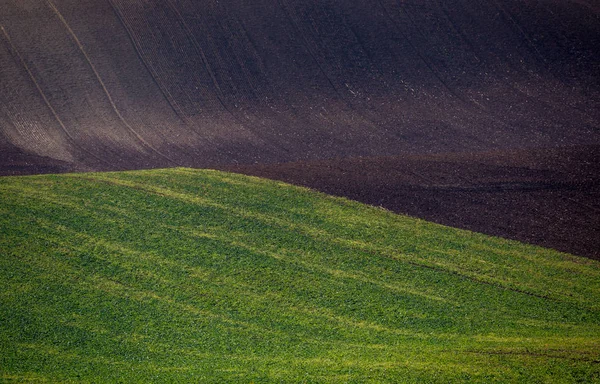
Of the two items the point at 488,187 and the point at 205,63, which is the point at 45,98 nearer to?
the point at 205,63

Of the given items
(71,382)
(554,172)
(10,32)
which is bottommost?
(71,382)

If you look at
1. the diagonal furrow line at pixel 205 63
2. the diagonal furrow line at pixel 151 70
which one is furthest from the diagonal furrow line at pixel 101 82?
the diagonal furrow line at pixel 205 63

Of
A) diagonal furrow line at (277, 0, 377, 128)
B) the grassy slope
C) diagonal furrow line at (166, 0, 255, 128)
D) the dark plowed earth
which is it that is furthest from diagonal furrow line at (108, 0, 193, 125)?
the grassy slope

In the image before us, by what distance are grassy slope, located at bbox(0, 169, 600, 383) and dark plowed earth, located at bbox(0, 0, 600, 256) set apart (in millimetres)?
3215

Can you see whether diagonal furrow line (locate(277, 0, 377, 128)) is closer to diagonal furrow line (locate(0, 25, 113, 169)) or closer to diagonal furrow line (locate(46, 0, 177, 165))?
diagonal furrow line (locate(46, 0, 177, 165))

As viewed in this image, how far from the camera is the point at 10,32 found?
84.3 feet

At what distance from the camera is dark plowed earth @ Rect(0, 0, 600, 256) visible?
19938 mm

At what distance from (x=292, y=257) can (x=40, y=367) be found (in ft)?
17.6

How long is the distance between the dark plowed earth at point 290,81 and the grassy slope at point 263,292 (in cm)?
322

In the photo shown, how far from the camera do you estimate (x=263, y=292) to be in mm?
11328

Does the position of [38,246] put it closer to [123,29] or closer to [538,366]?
[538,366]

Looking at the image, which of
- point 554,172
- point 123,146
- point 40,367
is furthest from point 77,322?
point 554,172

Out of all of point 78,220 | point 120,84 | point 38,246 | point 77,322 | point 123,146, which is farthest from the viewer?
point 120,84

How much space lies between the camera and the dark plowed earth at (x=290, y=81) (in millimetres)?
19938
